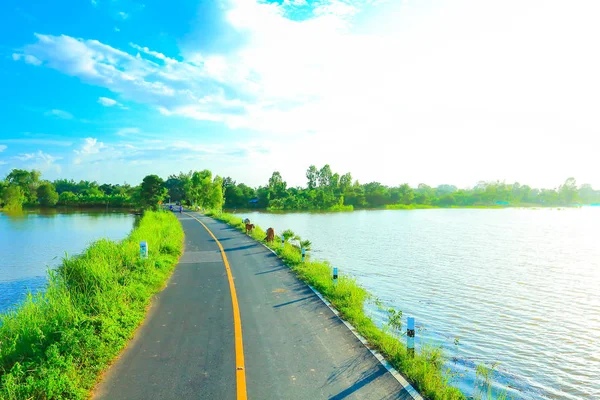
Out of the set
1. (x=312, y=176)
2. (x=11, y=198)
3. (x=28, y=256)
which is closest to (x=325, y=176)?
(x=312, y=176)

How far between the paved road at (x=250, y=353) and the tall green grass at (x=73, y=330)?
0.34 metres

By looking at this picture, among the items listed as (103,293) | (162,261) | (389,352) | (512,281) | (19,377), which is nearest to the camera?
(19,377)

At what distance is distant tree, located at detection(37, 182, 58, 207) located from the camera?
8919 cm

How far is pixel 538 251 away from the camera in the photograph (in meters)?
27.4

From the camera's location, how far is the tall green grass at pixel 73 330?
17.5 feet

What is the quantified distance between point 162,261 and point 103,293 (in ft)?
19.7

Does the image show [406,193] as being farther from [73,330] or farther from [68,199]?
[73,330]

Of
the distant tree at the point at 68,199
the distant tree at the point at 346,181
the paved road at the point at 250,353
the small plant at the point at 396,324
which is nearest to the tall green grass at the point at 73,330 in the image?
the paved road at the point at 250,353

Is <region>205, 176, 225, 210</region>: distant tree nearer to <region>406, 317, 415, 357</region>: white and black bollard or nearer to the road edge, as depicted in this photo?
the road edge

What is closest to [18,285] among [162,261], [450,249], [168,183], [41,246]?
[162,261]

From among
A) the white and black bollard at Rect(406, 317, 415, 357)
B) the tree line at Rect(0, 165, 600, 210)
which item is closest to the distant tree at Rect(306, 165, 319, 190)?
the tree line at Rect(0, 165, 600, 210)

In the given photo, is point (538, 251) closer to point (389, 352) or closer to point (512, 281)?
point (512, 281)

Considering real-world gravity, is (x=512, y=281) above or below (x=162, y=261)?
below

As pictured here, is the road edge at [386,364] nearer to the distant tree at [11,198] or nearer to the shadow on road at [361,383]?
the shadow on road at [361,383]
